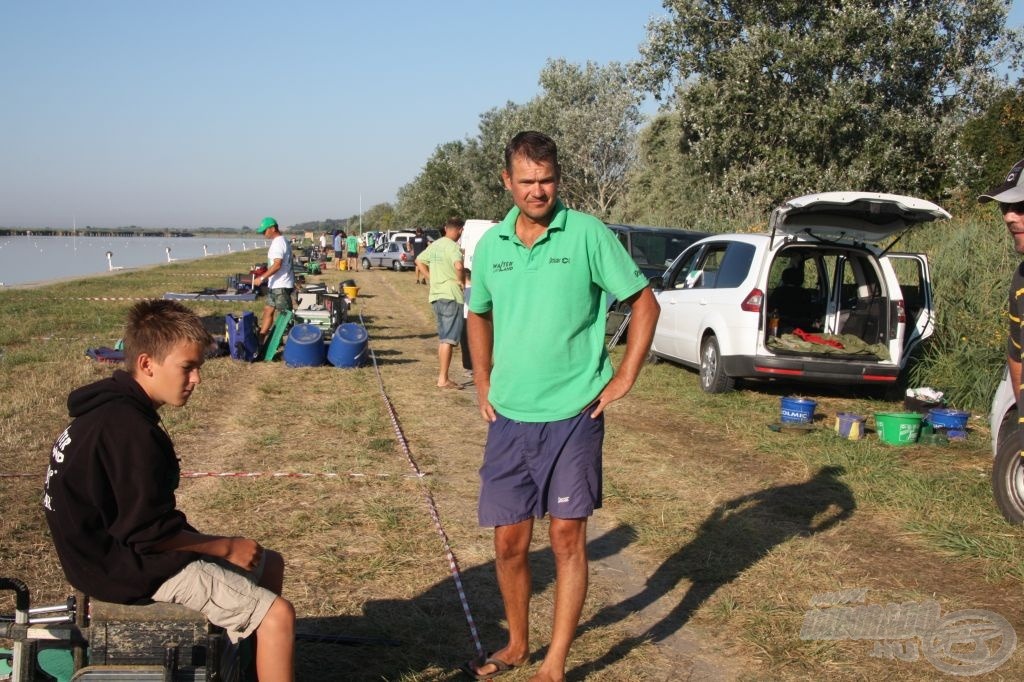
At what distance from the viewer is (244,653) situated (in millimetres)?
3105

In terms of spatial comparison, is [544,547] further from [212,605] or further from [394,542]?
[212,605]

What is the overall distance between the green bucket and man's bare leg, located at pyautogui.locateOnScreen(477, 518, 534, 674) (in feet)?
17.8

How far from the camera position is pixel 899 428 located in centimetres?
825

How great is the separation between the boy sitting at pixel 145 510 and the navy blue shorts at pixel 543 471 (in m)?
1.02

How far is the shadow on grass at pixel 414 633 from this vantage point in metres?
3.94

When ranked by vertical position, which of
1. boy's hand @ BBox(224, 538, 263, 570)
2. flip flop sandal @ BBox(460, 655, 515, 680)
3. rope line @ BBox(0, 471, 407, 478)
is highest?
boy's hand @ BBox(224, 538, 263, 570)

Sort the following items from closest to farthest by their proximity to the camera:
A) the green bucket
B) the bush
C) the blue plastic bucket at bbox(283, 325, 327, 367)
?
1. the green bucket
2. the bush
3. the blue plastic bucket at bbox(283, 325, 327, 367)

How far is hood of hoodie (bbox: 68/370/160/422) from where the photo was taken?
9.10 ft

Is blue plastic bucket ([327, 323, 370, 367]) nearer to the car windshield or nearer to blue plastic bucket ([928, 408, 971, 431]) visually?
the car windshield

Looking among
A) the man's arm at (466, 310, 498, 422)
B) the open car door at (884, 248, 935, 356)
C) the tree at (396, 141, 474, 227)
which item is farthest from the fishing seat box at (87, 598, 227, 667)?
the tree at (396, 141, 474, 227)

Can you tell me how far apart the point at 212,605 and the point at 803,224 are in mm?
8058

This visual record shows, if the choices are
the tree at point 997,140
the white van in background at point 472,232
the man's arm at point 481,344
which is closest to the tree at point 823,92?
the tree at point 997,140

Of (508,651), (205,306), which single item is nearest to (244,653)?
(508,651)

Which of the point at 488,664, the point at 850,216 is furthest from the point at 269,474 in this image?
the point at 850,216
